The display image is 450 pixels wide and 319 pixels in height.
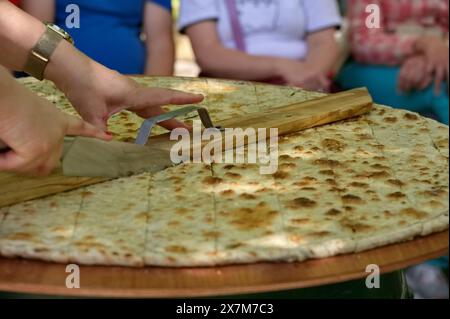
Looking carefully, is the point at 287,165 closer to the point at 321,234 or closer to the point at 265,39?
the point at 321,234

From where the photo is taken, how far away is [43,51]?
6.03ft

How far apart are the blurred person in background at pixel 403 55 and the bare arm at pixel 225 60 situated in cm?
41

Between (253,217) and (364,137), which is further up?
(364,137)

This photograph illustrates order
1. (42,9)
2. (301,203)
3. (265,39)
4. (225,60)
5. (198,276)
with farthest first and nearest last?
(265,39) < (225,60) < (42,9) < (301,203) < (198,276)

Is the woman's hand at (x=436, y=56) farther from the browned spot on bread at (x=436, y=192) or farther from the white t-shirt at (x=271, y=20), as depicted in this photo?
the browned spot on bread at (x=436, y=192)

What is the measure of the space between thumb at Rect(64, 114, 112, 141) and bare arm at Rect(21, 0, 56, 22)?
61.5 inches

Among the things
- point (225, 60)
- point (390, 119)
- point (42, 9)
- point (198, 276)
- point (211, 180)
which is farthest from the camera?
point (225, 60)

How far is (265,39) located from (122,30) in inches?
22.3

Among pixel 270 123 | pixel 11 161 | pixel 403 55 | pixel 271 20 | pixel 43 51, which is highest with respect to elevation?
pixel 271 20

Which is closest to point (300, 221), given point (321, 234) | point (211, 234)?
point (321, 234)

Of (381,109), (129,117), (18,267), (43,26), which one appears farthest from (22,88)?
(381,109)

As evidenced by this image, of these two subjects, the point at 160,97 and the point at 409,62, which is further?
the point at 409,62

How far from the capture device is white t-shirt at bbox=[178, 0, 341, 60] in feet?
10.3

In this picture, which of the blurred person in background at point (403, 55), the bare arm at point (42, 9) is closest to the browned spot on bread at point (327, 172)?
the blurred person in background at point (403, 55)
